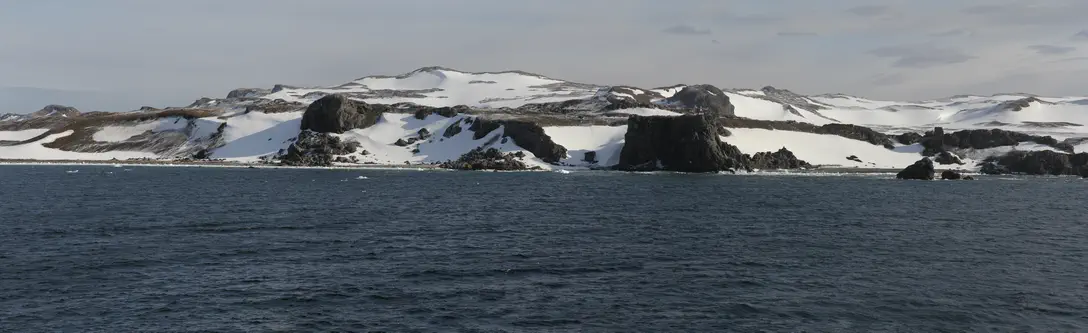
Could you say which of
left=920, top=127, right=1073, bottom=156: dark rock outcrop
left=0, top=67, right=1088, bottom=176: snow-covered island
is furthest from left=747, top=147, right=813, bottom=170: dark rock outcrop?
left=920, top=127, right=1073, bottom=156: dark rock outcrop

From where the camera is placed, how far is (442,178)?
372 ft

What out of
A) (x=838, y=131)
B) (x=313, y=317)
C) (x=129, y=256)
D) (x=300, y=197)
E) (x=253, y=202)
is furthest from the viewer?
(x=838, y=131)

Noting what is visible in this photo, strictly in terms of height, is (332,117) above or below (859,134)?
above

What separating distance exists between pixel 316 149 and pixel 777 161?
80.5 m

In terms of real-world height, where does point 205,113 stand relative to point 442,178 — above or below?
above

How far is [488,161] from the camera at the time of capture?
140875 millimetres

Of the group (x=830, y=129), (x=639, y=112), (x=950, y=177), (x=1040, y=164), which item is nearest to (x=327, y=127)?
(x=639, y=112)

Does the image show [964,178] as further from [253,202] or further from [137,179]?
[137,179]

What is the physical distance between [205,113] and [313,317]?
177 metres

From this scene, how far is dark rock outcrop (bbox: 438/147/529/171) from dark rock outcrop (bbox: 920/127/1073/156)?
279ft

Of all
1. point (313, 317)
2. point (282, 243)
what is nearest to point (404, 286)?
point (313, 317)

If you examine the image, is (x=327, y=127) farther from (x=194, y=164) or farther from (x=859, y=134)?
(x=859, y=134)

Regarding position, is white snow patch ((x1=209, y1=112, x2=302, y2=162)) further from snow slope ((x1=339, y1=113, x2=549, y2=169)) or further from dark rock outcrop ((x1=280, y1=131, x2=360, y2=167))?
snow slope ((x1=339, y1=113, x2=549, y2=169))

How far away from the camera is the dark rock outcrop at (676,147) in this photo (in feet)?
435
